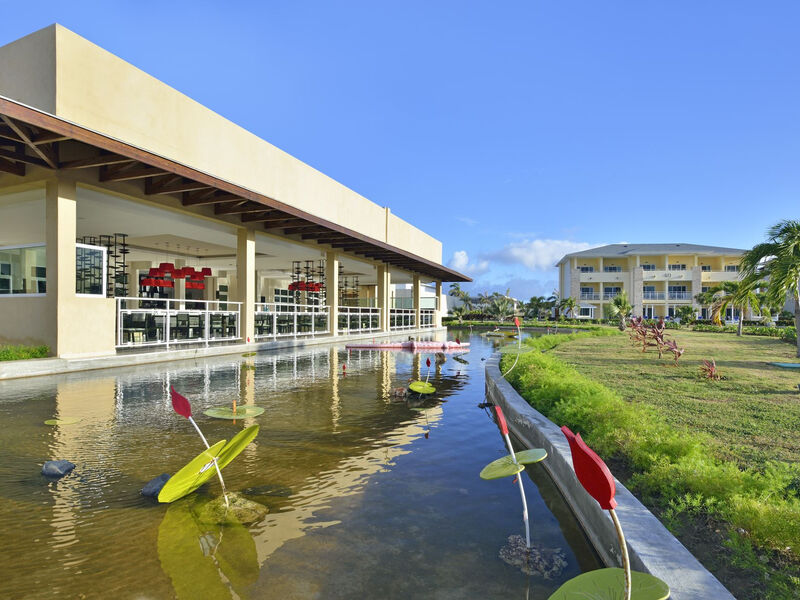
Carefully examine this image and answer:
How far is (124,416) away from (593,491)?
6.86m

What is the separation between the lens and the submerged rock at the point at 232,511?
11.5 feet

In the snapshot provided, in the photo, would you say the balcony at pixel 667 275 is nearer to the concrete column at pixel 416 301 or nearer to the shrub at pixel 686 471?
the concrete column at pixel 416 301

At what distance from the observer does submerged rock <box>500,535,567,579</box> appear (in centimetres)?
292

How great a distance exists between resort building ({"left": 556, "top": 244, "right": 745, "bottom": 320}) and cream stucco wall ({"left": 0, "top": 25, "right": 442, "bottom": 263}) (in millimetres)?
45960

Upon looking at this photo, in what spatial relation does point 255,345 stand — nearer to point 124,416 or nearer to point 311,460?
point 124,416

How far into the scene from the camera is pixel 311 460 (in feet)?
16.1

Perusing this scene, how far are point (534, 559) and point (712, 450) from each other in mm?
2520

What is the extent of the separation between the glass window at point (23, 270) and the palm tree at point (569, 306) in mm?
49203

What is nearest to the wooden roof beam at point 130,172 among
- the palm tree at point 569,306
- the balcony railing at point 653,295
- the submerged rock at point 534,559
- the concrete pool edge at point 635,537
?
the concrete pool edge at point 635,537

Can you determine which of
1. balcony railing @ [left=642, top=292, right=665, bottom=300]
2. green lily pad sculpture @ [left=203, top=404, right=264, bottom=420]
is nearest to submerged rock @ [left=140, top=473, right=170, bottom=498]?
green lily pad sculpture @ [left=203, top=404, right=264, bottom=420]

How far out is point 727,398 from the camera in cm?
743

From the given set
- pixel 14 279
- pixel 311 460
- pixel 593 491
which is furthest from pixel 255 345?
pixel 593 491

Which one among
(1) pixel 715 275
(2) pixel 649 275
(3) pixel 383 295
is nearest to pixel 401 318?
(3) pixel 383 295

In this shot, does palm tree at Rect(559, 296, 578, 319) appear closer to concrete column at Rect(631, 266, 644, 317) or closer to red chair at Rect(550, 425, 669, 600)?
concrete column at Rect(631, 266, 644, 317)
